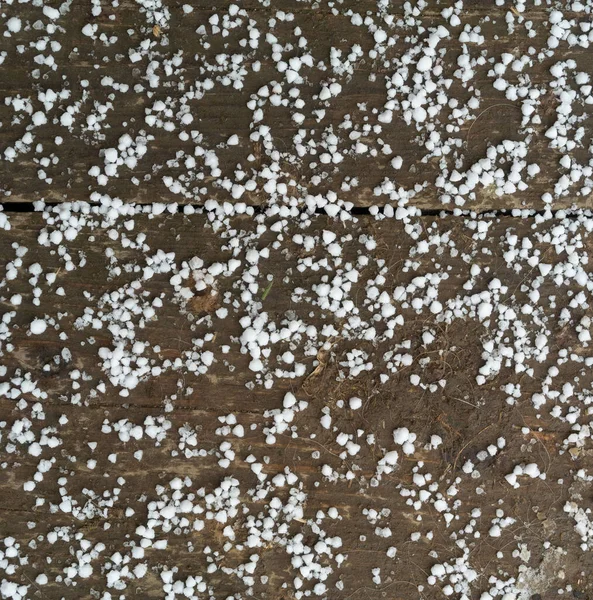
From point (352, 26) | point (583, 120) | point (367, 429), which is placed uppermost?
point (352, 26)

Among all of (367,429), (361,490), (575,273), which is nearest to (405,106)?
(575,273)

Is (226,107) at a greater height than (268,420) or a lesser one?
greater

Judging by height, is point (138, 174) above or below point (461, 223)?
above

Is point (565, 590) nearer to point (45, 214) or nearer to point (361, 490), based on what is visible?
point (361, 490)

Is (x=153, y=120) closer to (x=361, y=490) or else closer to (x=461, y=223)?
(x=461, y=223)
